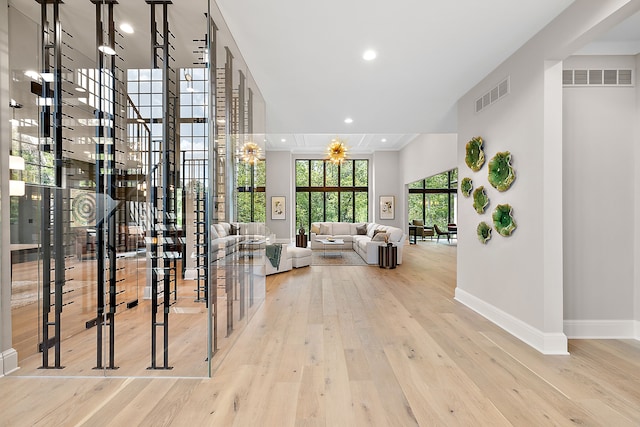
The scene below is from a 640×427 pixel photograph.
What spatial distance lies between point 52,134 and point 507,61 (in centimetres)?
432

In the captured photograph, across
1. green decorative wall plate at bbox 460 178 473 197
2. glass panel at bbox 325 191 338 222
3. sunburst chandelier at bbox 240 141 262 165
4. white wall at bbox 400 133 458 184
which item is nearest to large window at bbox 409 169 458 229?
white wall at bbox 400 133 458 184

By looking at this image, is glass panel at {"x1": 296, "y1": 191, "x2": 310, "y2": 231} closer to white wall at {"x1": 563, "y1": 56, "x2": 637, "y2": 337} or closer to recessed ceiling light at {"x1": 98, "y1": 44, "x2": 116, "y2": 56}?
white wall at {"x1": 563, "y1": 56, "x2": 637, "y2": 337}

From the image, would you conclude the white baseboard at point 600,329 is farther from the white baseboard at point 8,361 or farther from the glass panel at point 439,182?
the glass panel at point 439,182

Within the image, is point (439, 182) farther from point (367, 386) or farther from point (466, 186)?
point (367, 386)

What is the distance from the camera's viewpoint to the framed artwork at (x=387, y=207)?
1237 centimetres

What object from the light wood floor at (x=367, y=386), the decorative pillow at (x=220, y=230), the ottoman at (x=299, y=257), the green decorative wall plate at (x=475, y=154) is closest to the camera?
→ the light wood floor at (x=367, y=386)

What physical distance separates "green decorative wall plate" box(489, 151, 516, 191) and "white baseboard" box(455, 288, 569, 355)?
1369mm

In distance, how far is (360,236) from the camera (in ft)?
32.7

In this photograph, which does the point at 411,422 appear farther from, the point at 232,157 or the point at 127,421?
the point at 232,157

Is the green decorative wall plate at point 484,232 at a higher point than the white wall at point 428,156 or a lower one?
lower

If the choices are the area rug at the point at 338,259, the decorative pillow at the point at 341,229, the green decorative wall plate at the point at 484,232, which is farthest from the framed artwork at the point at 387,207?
the green decorative wall plate at the point at 484,232

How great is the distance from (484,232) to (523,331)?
3.75 feet

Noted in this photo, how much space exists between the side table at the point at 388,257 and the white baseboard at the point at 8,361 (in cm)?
600

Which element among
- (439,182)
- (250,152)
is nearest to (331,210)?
(439,182)
